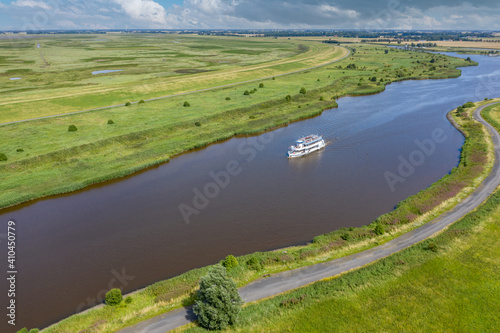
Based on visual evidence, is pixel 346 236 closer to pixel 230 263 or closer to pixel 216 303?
pixel 230 263

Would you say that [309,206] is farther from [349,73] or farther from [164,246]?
[349,73]

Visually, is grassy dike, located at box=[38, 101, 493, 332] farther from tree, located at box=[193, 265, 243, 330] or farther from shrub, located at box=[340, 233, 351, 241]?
tree, located at box=[193, 265, 243, 330]

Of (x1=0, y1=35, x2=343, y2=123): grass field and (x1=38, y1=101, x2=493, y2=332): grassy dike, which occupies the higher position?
(x1=0, y1=35, x2=343, y2=123): grass field

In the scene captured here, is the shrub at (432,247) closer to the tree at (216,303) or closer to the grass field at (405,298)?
the grass field at (405,298)

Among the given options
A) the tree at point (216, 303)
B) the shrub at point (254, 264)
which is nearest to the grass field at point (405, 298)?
the tree at point (216, 303)

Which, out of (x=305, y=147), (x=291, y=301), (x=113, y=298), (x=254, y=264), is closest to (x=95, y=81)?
(x=305, y=147)

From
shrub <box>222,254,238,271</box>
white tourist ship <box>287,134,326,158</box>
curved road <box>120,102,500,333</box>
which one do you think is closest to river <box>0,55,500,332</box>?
white tourist ship <box>287,134,326,158</box>
